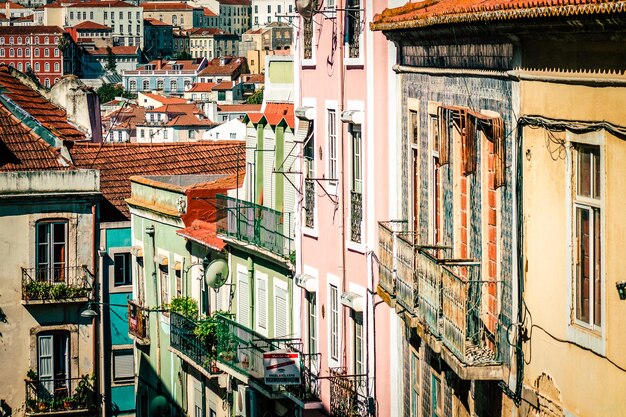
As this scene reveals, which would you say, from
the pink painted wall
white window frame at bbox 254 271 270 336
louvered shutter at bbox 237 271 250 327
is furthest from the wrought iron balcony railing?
louvered shutter at bbox 237 271 250 327

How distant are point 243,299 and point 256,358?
3.39m

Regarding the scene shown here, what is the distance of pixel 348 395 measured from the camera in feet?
76.7

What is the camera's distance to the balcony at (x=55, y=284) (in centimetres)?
3681

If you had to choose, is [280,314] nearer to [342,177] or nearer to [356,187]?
[342,177]

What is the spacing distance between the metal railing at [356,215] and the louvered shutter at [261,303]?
5.77 m

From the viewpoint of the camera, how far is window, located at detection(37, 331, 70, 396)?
A: 3725 cm

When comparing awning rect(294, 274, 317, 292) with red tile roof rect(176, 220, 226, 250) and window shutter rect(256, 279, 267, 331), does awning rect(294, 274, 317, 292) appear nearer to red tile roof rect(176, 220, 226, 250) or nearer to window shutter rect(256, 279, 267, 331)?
window shutter rect(256, 279, 267, 331)

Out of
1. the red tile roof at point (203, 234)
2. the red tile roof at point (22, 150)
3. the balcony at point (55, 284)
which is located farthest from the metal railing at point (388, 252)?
the red tile roof at point (22, 150)

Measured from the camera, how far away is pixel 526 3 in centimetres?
1360

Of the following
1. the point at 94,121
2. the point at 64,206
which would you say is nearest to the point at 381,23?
the point at 64,206

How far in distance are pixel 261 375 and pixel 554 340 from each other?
13428mm

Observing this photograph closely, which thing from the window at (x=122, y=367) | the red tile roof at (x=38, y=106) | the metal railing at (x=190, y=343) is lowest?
the window at (x=122, y=367)

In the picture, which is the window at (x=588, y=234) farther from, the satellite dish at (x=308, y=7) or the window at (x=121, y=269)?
the window at (x=121, y=269)

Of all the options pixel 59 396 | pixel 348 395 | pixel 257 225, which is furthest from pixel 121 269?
pixel 348 395
